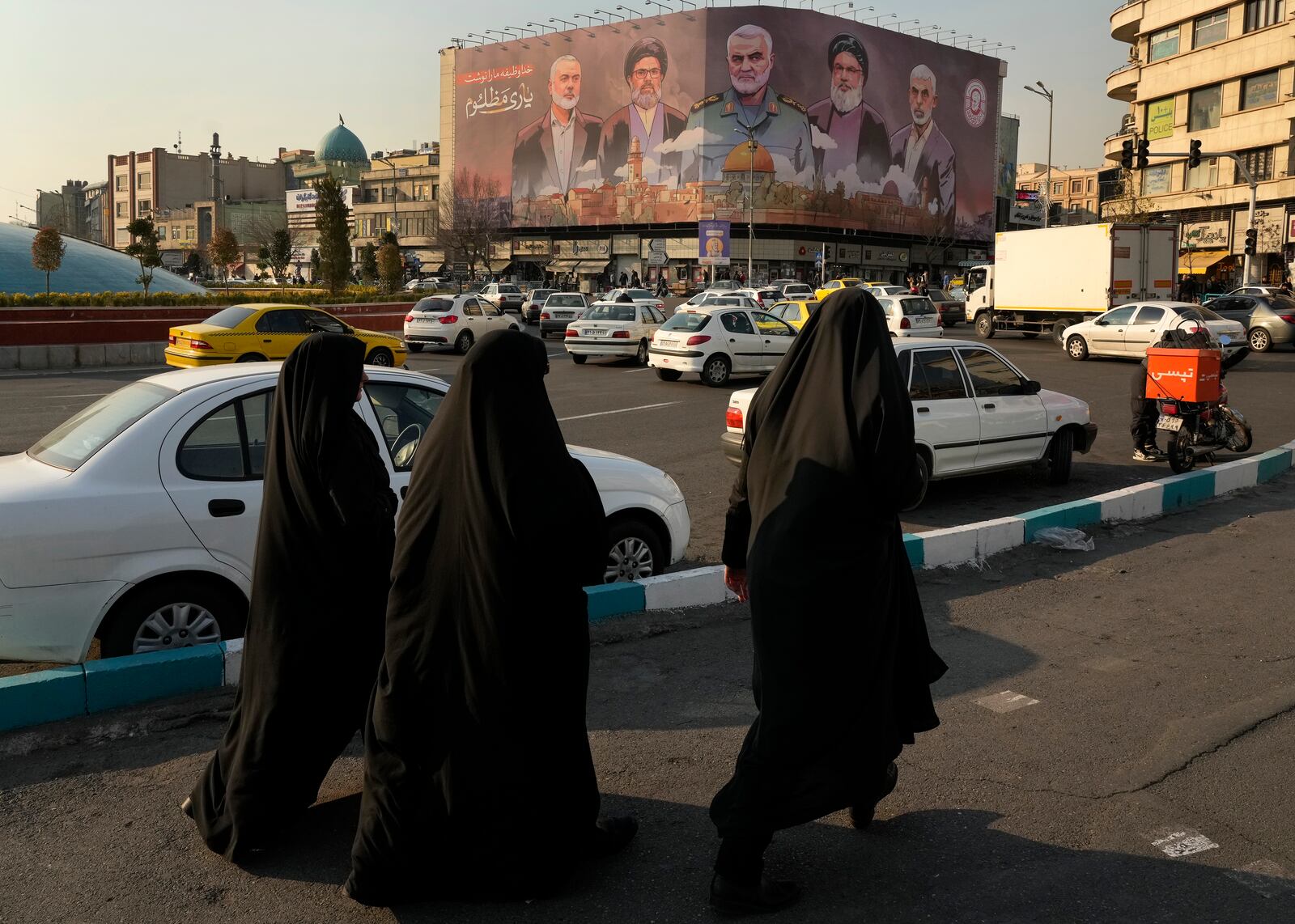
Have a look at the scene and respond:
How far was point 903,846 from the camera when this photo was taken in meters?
3.62

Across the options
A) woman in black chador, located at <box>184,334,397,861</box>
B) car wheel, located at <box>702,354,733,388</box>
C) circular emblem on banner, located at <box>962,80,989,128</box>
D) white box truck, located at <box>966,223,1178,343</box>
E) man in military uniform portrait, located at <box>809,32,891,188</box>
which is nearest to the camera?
woman in black chador, located at <box>184,334,397,861</box>

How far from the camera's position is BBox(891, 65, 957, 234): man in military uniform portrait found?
Answer: 85062 mm

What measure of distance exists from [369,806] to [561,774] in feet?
A: 1.83

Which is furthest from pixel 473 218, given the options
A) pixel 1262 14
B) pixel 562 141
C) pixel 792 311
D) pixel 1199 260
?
pixel 792 311

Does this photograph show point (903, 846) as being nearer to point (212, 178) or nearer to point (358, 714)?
point (358, 714)

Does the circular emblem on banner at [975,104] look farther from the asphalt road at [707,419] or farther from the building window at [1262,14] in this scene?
the asphalt road at [707,419]

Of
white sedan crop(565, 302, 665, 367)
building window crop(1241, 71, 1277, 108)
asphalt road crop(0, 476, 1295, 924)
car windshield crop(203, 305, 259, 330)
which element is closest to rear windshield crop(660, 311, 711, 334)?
white sedan crop(565, 302, 665, 367)

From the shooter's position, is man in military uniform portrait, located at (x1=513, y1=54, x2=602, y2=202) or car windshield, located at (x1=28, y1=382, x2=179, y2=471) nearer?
car windshield, located at (x1=28, y1=382, x2=179, y2=471)

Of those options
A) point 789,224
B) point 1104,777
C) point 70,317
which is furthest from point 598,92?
point 1104,777

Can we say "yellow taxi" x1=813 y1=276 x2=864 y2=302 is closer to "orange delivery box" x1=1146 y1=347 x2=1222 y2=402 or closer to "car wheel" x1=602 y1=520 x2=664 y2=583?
"orange delivery box" x1=1146 y1=347 x2=1222 y2=402

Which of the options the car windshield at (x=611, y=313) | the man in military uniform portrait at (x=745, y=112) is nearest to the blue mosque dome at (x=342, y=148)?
the man in military uniform portrait at (x=745, y=112)

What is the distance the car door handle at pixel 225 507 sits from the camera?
4.96 m

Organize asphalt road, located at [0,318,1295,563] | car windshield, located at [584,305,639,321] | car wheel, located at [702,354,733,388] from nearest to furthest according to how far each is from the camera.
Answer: asphalt road, located at [0,318,1295,563]
car wheel, located at [702,354,733,388]
car windshield, located at [584,305,639,321]

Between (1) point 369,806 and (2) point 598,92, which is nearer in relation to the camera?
(1) point 369,806
